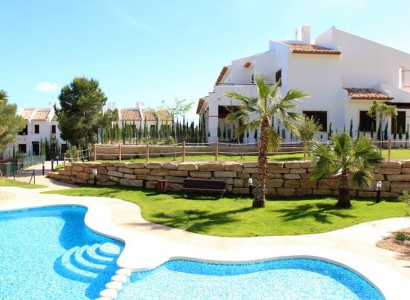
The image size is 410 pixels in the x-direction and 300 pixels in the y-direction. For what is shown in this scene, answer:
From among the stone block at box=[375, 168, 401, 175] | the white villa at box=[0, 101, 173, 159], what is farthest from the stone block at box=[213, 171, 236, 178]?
the white villa at box=[0, 101, 173, 159]

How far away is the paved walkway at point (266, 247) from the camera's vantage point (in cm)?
718

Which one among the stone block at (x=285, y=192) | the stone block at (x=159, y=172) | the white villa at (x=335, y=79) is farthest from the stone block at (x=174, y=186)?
the white villa at (x=335, y=79)

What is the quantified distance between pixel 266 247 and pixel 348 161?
5.60 m

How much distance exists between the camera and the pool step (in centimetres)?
784

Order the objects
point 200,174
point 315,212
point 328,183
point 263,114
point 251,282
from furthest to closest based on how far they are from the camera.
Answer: point 200,174 → point 328,183 → point 263,114 → point 315,212 → point 251,282

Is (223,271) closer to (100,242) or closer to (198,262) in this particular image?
(198,262)

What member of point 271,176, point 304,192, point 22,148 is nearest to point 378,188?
point 304,192

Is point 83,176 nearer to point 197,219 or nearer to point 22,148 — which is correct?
point 197,219

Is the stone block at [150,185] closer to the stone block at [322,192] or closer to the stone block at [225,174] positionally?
the stone block at [225,174]

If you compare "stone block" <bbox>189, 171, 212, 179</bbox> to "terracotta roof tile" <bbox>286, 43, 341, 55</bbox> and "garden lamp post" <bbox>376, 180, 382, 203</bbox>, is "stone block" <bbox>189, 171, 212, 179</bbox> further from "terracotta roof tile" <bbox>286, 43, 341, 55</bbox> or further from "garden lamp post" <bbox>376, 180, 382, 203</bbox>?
"terracotta roof tile" <bbox>286, 43, 341, 55</bbox>

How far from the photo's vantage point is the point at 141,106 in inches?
2234

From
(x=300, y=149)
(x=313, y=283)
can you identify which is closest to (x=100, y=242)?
(x=313, y=283)

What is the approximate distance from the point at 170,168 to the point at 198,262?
29.7 feet

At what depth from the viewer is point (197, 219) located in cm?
1157
